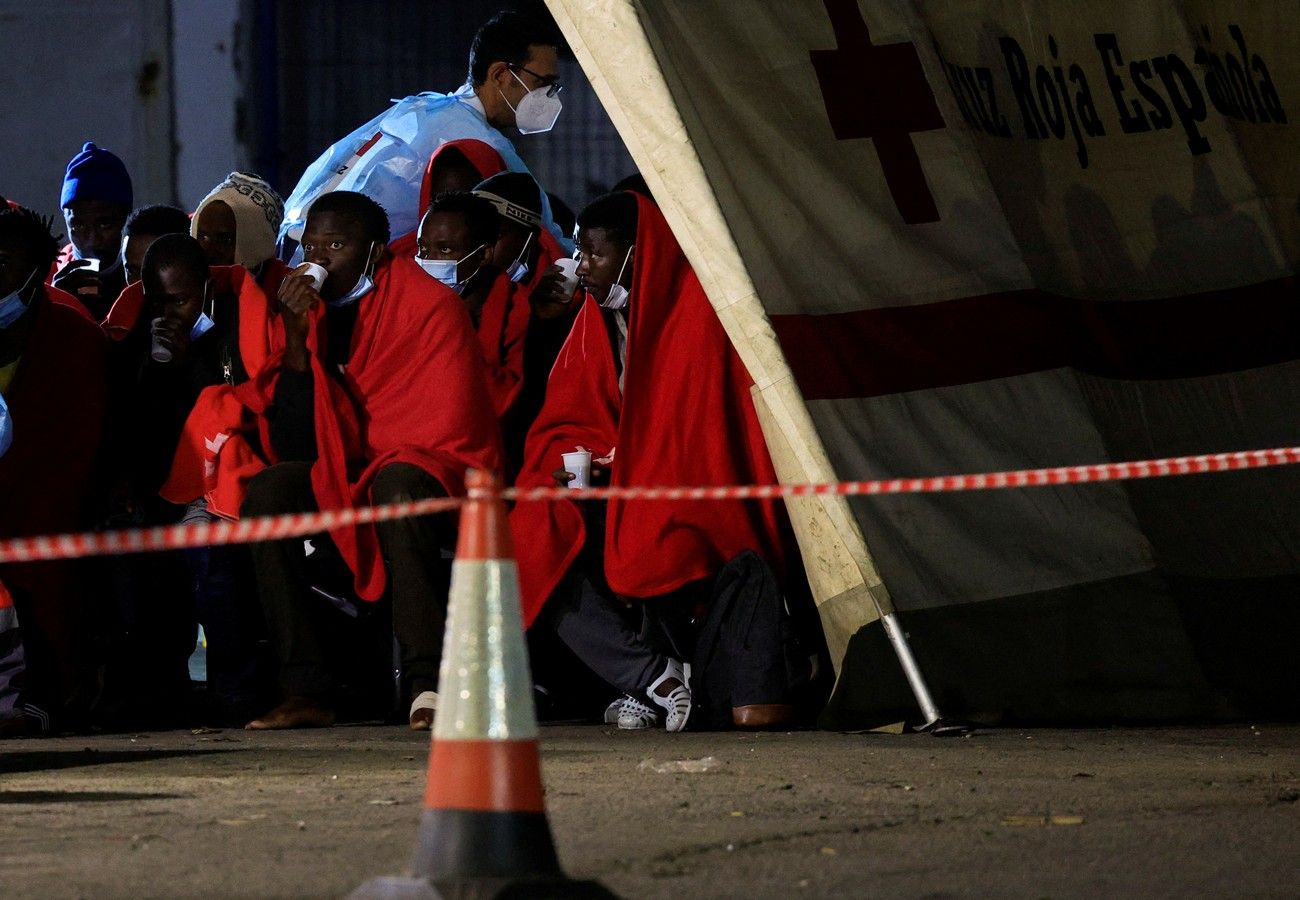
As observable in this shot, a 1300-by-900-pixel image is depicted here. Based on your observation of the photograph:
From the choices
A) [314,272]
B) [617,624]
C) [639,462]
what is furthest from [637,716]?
[314,272]

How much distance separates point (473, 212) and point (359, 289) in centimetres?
65

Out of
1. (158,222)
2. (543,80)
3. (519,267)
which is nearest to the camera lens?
(519,267)

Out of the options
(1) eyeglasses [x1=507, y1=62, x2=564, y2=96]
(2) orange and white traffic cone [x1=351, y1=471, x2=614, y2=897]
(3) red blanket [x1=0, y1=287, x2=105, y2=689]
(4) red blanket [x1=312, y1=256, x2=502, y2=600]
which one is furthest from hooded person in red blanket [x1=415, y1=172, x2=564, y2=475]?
(2) orange and white traffic cone [x1=351, y1=471, x2=614, y2=897]

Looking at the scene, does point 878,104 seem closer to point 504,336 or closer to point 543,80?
point 504,336

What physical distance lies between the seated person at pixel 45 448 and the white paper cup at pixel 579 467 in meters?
1.61

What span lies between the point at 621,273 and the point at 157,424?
5.32 ft

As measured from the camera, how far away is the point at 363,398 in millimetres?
7367

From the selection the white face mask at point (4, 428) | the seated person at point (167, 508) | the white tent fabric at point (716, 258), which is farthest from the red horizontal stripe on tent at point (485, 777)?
the seated person at point (167, 508)

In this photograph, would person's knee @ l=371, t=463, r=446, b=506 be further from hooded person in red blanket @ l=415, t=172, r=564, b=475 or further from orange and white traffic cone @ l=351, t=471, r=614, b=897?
orange and white traffic cone @ l=351, t=471, r=614, b=897

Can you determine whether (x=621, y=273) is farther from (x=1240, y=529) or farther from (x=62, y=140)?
(x=62, y=140)

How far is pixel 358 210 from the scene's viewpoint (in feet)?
24.6

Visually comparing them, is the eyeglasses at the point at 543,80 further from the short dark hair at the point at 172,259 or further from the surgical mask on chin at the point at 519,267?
the short dark hair at the point at 172,259

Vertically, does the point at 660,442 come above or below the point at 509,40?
below

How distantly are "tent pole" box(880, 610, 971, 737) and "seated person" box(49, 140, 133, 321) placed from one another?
3.72 meters
